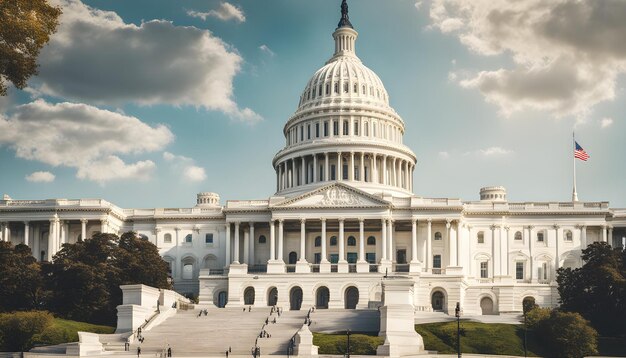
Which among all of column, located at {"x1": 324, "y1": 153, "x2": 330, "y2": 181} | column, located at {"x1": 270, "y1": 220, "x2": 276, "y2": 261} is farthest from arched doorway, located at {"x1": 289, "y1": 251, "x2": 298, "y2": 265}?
column, located at {"x1": 324, "y1": 153, "x2": 330, "y2": 181}

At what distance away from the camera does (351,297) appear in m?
111

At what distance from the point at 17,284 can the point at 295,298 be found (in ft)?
116

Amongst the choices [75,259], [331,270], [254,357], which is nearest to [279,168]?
[331,270]

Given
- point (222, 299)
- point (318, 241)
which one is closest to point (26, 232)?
point (222, 299)

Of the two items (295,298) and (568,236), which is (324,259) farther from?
(568,236)

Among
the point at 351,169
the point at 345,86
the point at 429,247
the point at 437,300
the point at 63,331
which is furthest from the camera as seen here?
the point at 345,86

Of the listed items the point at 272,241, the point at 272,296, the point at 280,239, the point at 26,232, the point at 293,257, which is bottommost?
the point at 272,296

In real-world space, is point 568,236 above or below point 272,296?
above

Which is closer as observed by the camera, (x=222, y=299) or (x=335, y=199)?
(x=222, y=299)

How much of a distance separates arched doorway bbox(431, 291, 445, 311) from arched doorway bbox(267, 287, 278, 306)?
1892cm

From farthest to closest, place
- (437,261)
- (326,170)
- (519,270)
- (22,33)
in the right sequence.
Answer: (326,170), (519,270), (437,261), (22,33)

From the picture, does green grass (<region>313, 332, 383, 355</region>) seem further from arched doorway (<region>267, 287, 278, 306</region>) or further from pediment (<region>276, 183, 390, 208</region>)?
pediment (<region>276, 183, 390, 208</region>)

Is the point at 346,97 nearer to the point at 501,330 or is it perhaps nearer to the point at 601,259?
the point at 601,259

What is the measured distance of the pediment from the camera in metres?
117
